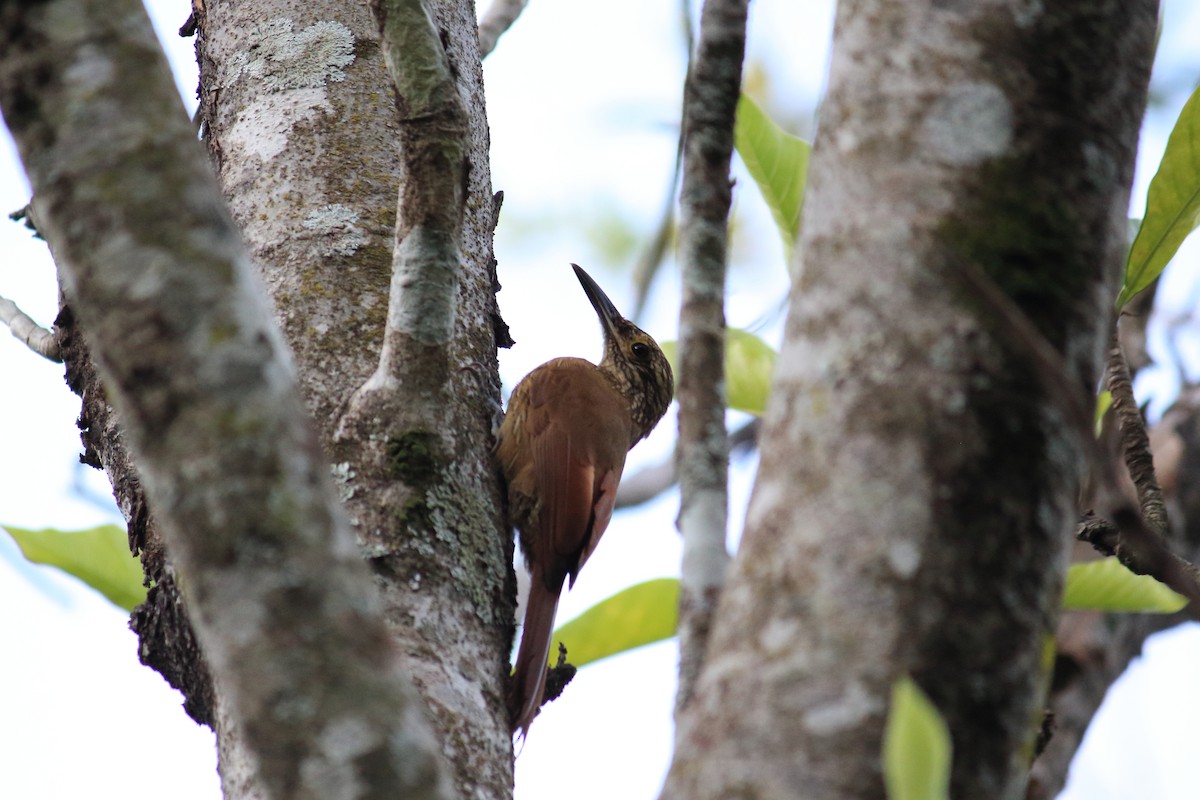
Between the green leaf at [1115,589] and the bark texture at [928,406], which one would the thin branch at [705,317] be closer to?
the bark texture at [928,406]

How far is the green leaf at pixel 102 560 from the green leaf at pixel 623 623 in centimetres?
99

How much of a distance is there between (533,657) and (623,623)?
0.75 feet

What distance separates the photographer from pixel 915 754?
39.3 inches

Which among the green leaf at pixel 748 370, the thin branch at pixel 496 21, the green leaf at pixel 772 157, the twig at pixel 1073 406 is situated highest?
the thin branch at pixel 496 21

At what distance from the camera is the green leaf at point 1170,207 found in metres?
2.42

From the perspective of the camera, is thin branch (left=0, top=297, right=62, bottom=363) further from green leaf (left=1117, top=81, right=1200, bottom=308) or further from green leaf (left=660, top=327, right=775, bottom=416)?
green leaf (left=1117, top=81, right=1200, bottom=308)

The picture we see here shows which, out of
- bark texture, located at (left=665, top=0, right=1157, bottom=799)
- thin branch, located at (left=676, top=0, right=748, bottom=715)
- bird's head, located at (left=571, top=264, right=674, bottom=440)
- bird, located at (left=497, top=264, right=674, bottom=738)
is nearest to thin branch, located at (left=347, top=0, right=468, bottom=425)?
thin branch, located at (left=676, top=0, right=748, bottom=715)

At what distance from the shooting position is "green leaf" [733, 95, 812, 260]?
2697mm

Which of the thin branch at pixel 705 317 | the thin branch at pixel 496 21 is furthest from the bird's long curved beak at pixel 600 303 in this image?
the thin branch at pixel 705 317

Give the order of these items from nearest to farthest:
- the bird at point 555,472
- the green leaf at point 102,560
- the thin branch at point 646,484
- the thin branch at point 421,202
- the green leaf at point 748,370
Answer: the thin branch at point 421,202, the green leaf at point 102,560, the bird at point 555,472, the green leaf at point 748,370, the thin branch at point 646,484

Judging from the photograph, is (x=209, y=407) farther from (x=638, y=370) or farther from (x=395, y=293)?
(x=638, y=370)

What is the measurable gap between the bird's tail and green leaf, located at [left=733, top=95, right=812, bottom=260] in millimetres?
1087

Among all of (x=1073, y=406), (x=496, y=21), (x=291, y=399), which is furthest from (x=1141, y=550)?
(x=496, y=21)

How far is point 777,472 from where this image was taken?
4.21 feet
